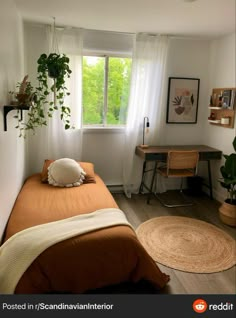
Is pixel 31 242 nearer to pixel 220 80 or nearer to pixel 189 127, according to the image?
pixel 189 127

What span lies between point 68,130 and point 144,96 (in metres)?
1.19

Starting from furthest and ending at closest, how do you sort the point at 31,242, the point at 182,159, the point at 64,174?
the point at 182,159
the point at 64,174
the point at 31,242

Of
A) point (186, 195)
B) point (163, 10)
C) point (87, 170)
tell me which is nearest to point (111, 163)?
point (87, 170)

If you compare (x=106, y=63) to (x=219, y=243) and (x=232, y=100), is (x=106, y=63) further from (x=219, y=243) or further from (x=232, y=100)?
(x=219, y=243)

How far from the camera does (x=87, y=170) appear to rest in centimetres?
354

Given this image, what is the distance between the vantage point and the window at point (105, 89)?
12.9 ft

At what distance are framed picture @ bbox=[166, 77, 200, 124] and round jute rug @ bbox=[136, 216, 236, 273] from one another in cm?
159

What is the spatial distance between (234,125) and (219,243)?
1.63m

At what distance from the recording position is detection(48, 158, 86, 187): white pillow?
3.22 meters
